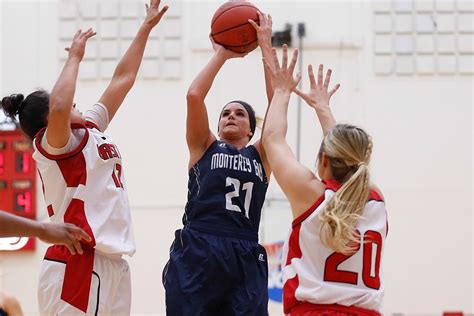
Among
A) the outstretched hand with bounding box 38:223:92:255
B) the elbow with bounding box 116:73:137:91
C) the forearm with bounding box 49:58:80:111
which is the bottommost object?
the outstretched hand with bounding box 38:223:92:255

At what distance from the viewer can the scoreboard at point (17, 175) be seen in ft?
34.0

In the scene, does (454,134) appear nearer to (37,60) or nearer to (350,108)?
(350,108)

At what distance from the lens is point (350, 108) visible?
35.0 feet

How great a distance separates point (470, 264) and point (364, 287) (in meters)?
7.42

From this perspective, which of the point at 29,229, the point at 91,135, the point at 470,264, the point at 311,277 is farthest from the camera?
the point at 470,264

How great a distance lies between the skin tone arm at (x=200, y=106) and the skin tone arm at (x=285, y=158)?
2.16 feet

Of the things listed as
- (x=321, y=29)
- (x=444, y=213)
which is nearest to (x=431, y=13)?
(x=321, y=29)

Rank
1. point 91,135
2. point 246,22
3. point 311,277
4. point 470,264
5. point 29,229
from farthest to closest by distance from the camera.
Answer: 1. point 470,264
2. point 246,22
3. point 91,135
4. point 311,277
5. point 29,229

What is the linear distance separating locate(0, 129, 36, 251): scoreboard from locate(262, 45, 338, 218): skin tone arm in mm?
6865

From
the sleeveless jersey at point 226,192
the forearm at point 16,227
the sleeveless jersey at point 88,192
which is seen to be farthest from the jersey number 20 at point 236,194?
the forearm at point 16,227

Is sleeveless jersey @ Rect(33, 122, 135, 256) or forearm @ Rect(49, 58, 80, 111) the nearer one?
forearm @ Rect(49, 58, 80, 111)

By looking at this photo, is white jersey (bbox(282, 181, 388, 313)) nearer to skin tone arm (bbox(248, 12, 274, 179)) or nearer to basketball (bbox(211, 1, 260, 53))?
skin tone arm (bbox(248, 12, 274, 179))

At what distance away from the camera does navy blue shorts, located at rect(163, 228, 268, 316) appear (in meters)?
4.62

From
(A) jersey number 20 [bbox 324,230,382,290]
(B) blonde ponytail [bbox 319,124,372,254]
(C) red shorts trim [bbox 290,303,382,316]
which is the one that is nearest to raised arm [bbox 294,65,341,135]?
(B) blonde ponytail [bbox 319,124,372,254]
